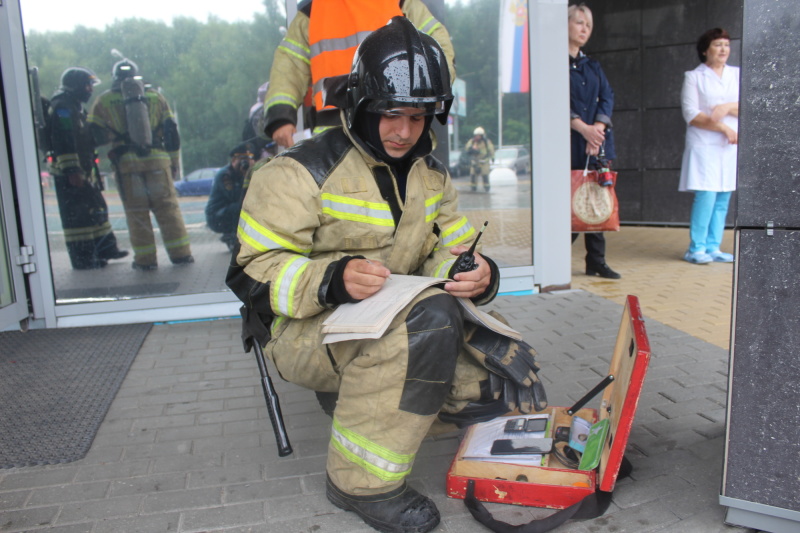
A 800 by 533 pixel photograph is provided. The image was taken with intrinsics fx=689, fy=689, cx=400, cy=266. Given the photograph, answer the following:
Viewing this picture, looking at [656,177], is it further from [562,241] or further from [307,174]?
[307,174]

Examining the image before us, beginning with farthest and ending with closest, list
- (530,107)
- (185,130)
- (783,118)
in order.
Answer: (530,107)
(185,130)
(783,118)

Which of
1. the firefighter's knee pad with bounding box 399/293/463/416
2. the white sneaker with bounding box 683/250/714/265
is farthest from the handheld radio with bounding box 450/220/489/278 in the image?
the white sneaker with bounding box 683/250/714/265

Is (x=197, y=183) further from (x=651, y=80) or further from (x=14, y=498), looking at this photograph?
(x=651, y=80)

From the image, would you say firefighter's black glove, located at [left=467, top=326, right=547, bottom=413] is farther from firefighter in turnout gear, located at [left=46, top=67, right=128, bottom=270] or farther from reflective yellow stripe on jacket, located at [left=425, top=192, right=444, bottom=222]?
firefighter in turnout gear, located at [left=46, top=67, right=128, bottom=270]

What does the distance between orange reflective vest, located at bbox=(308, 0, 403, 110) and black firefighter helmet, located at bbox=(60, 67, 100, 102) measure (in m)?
1.92

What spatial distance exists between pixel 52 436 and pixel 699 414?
270 centimetres

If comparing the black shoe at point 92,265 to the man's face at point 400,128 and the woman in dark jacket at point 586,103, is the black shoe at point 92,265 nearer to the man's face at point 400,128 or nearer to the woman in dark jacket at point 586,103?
the man's face at point 400,128

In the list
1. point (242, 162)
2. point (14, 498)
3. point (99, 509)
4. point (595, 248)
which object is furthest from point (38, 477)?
point (595, 248)

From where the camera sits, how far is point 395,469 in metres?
2.08

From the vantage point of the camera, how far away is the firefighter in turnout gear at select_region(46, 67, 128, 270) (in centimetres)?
434

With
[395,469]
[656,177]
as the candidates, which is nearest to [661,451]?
[395,469]

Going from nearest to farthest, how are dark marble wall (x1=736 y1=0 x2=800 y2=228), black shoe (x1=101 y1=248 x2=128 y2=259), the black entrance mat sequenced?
1. dark marble wall (x1=736 y1=0 x2=800 y2=228)
2. the black entrance mat
3. black shoe (x1=101 y1=248 x2=128 y2=259)

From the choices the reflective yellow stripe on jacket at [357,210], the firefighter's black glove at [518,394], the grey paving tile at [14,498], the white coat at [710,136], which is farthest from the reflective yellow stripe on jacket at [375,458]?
the white coat at [710,136]

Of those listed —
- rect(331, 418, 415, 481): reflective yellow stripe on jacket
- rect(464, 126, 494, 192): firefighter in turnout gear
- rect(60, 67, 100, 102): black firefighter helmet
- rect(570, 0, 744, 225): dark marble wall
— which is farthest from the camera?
rect(570, 0, 744, 225): dark marble wall
